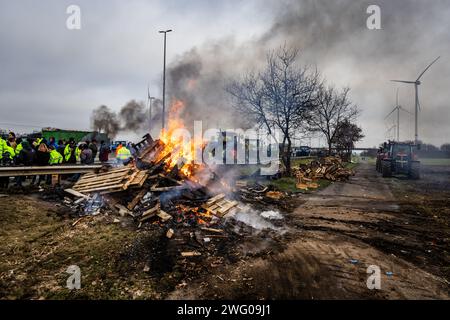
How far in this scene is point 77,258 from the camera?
500 centimetres

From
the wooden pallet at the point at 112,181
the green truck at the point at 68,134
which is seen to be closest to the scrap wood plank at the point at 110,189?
the wooden pallet at the point at 112,181

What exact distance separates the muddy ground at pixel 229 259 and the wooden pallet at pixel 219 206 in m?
1.44

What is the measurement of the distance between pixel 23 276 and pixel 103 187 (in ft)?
15.5

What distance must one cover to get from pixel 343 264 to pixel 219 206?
4.29m

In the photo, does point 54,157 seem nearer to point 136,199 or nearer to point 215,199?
→ point 136,199

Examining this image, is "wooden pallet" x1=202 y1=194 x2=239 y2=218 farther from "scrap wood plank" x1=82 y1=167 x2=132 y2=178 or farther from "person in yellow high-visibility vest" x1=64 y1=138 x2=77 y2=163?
"person in yellow high-visibility vest" x1=64 y1=138 x2=77 y2=163

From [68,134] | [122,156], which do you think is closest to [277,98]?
[122,156]

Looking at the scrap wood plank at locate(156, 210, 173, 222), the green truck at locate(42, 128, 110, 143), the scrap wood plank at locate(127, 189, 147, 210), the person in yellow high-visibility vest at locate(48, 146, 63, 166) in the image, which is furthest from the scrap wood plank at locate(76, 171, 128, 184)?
the green truck at locate(42, 128, 110, 143)

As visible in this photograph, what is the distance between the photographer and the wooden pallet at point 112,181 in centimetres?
861

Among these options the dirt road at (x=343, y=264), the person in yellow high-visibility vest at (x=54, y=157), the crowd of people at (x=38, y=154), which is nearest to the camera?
the dirt road at (x=343, y=264)

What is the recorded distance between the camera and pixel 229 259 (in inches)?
203

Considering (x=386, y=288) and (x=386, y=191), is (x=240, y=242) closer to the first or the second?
(x=386, y=288)

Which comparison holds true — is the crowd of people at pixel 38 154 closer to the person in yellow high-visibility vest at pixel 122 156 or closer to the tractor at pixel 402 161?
the person in yellow high-visibility vest at pixel 122 156
